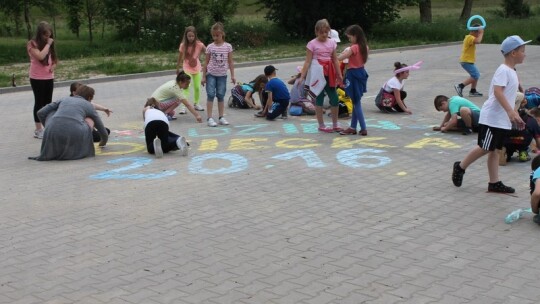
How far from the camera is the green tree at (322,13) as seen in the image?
1224 inches

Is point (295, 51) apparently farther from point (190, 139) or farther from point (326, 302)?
point (326, 302)

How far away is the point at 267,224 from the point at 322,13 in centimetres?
2591

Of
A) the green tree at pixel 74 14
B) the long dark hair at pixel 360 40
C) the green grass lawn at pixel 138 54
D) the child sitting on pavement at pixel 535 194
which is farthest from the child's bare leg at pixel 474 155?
the green tree at pixel 74 14

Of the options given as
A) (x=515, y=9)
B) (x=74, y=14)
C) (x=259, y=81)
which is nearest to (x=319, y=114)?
(x=259, y=81)

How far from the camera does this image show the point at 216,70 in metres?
11.1

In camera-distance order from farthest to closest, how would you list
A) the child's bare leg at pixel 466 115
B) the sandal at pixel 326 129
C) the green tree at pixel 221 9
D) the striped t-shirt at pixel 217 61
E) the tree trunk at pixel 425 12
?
1. the tree trunk at pixel 425 12
2. the green tree at pixel 221 9
3. the striped t-shirt at pixel 217 61
4. the sandal at pixel 326 129
5. the child's bare leg at pixel 466 115

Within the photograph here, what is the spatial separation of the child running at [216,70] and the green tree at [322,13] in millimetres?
20154

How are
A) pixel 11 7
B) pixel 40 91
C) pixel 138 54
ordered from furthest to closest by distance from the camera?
pixel 11 7
pixel 138 54
pixel 40 91

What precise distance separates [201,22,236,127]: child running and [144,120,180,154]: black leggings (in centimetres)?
205

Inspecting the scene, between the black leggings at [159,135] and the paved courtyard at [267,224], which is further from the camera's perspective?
the black leggings at [159,135]

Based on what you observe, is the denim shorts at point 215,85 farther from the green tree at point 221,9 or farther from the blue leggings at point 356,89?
the green tree at point 221,9

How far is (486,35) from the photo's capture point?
31.3m

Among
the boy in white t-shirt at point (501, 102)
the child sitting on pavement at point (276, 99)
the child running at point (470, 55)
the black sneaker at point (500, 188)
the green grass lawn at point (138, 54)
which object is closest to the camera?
the boy in white t-shirt at point (501, 102)

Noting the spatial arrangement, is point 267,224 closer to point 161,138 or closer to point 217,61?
point 161,138
